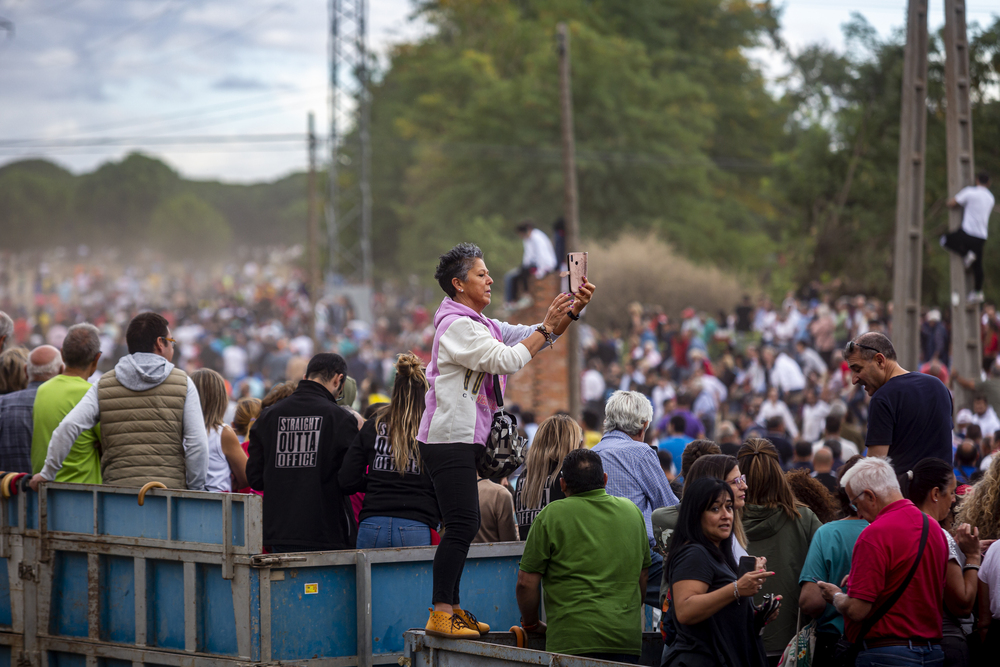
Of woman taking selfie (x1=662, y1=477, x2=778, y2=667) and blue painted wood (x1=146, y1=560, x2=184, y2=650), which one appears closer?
woman taking selfie (x1=662, y1=477, x2=778, y2=667)

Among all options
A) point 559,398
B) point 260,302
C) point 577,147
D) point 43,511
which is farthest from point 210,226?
point 43,511

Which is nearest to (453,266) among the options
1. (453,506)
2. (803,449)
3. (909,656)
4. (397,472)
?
(453,506)

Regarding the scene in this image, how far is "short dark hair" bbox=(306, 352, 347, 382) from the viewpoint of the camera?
20.0 feet

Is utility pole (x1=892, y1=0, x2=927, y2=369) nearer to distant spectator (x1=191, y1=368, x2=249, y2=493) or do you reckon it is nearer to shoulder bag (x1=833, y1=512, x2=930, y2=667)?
shoulder bag (x1=833, y1=512, x2=930, y2=667)

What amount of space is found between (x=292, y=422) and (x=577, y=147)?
3578 centimetres

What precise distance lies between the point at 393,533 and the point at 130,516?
1.55 metres

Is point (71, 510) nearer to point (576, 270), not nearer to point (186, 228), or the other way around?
point (576, 270)

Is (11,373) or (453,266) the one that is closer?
(453,266)

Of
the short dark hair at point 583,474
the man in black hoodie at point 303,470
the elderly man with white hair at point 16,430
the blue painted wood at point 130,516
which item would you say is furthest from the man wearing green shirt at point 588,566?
the elderly man with white hair at point 16,430

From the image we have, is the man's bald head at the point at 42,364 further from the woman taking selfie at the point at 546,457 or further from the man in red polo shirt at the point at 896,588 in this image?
the man in red polo shirt at the point at 896,588

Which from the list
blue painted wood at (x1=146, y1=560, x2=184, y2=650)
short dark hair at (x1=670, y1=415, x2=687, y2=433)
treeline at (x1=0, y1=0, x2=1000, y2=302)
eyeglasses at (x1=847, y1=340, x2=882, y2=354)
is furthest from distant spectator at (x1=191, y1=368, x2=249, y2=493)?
treeline at (x1=0, y1=0, x2=1000, y2=302)

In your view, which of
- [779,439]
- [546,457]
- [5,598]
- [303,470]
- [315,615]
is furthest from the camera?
[779,439]

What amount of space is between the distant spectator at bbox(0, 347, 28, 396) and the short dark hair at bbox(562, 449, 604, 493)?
4603mm

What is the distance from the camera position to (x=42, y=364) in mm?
7352
